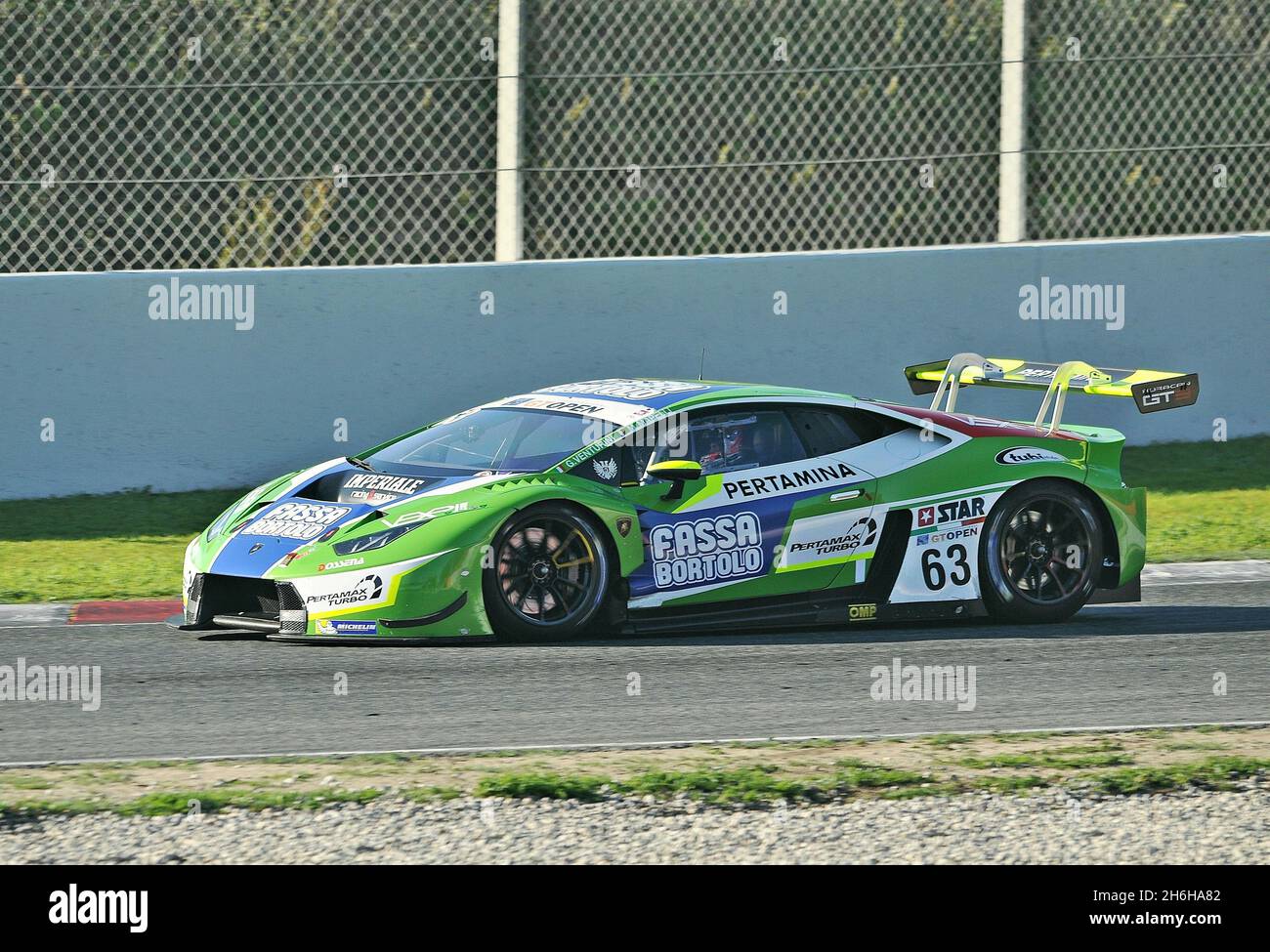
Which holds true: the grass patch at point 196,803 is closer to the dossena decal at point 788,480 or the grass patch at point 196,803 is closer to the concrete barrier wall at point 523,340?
the dossena decal at point 788,480

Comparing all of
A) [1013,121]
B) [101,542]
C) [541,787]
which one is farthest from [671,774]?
[1013,121]

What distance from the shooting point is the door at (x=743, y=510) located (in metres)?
9.12

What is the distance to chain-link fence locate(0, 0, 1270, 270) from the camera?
531 inches

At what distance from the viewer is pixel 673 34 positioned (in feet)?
46.3

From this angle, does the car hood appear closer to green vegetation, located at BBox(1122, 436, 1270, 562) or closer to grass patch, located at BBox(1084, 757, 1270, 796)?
grass patch, located at BBox(1084, 757, 1270, 796)

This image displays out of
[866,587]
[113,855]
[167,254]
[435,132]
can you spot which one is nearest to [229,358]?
[167,254]

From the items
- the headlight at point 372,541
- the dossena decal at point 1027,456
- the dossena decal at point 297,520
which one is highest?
the dossena decal at point 1027,456

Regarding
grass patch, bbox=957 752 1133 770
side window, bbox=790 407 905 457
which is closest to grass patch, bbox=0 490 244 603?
side window, bbox=790 407 905 457

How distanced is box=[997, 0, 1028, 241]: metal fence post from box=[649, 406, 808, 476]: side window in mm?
5514

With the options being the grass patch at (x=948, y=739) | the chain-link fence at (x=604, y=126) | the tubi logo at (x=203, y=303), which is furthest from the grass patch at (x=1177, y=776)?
the tubi logo at (x=203, y=303)

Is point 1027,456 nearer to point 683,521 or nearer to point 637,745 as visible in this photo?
point 683,521

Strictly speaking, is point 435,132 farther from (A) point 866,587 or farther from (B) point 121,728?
(B) point 121,728

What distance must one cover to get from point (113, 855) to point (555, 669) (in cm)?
318

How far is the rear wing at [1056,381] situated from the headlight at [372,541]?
11.3ft
